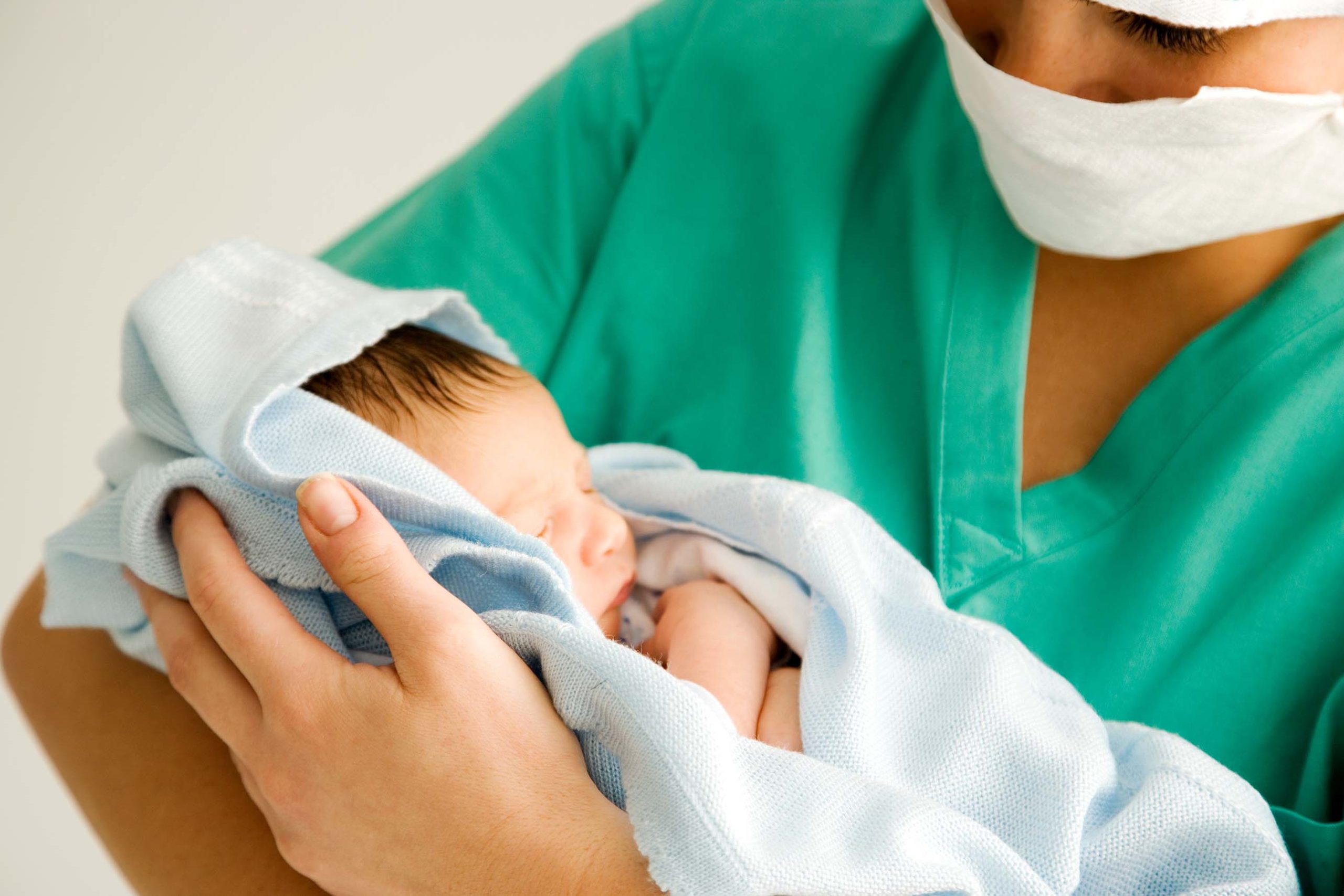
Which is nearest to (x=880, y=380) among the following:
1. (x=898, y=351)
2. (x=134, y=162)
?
(x=898, y=351)

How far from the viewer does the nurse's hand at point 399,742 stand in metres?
0.64

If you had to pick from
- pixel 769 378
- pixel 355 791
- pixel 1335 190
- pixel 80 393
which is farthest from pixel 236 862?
pixel 80 393

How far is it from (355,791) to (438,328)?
0.45m

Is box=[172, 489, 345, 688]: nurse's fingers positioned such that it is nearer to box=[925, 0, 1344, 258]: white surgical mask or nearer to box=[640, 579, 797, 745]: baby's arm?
box=[640, 579, 797, 745]: baby's arm

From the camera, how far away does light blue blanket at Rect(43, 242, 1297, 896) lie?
2.00ft

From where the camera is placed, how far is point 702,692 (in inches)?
26.3

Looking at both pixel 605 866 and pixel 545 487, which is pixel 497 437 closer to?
pixel 545 487

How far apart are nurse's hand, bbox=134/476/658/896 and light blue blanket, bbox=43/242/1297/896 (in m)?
0.03

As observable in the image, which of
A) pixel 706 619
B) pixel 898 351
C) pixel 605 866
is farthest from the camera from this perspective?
pixel 898 351

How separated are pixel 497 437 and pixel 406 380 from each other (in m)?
0.09

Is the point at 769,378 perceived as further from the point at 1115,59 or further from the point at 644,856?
the point at 644,856

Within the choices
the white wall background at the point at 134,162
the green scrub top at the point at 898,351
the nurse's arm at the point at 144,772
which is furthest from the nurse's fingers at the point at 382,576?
the white wall background at the point at 134,162

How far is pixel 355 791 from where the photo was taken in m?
0.69

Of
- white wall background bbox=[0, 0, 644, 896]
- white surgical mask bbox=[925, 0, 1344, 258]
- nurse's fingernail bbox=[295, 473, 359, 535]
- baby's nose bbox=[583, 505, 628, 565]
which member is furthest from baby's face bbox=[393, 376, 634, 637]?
white wall background bbox=[0, 0, 644, 896]
